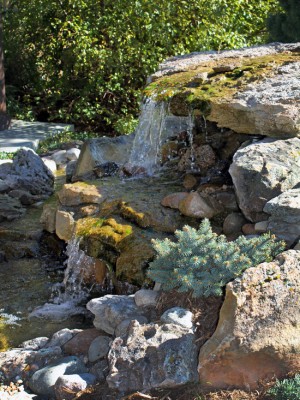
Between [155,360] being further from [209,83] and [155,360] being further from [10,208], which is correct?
[10,208]

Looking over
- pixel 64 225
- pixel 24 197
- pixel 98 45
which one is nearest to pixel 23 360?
pixel 64 225

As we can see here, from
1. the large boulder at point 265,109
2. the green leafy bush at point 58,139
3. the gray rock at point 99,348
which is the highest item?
the large boulder at point 265,109

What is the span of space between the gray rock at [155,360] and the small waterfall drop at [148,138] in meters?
3.17

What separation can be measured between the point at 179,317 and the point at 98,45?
912cm

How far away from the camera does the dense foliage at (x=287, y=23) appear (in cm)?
993

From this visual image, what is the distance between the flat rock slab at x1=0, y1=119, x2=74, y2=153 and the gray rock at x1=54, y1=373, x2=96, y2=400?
6.60m

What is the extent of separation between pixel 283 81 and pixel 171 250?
99.7 inches

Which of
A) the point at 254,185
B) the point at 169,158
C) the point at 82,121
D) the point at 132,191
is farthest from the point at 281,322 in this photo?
the point at 82,121

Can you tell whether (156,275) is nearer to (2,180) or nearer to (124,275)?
(124,275)

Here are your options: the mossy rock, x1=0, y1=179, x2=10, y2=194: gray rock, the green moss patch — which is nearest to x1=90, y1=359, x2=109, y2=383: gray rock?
the green moss patch

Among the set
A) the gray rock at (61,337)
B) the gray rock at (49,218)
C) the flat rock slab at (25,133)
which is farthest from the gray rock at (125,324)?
the flat rock slab at (25,133)

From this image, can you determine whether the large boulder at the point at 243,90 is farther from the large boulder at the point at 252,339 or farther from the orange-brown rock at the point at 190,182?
the large boulder at the point at 252,339

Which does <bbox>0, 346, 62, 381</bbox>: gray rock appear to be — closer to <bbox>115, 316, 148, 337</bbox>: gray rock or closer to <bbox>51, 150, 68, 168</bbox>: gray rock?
<bbox>115, 316, 148, 337</bbox>: gray rock

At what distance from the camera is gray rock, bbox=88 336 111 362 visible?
14.8ft
